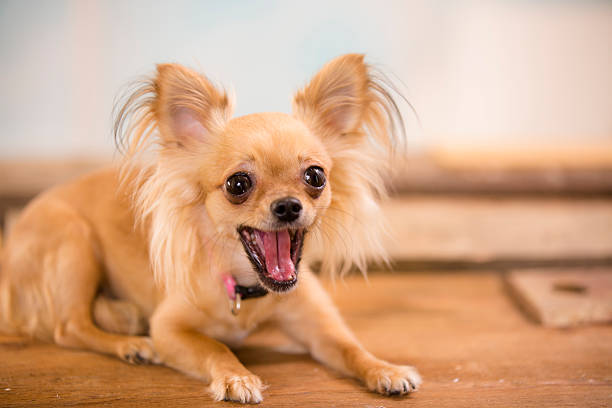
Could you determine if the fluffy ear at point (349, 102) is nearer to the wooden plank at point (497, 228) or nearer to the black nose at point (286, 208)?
the black nose at point (286, 208)

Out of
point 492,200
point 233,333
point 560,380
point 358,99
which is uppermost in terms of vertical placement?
point 358,99

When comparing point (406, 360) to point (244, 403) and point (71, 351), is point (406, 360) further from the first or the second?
point (71, 351)

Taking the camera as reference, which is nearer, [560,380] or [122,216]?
[560,380]

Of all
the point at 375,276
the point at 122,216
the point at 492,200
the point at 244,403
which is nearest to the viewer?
the point at 244,403

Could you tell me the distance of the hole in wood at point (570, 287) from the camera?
258 cm

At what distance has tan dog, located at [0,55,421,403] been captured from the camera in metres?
1.64

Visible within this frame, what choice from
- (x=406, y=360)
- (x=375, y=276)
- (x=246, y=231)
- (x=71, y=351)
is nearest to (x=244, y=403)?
(x=246, y=231)

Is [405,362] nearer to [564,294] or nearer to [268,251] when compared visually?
[268,251]

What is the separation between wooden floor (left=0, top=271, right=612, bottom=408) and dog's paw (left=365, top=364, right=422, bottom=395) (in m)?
0.03

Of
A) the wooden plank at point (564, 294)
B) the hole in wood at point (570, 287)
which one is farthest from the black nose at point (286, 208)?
the hole in wood at point (570, 287)

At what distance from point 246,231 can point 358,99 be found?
61 centimetres

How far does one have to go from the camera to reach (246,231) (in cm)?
167

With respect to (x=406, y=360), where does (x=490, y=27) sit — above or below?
above

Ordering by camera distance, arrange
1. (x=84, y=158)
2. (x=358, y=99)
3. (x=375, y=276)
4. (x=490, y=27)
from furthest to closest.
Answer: (x=490, y=27)
(x=84, y=158)
(x=375, y=276)
(x=358, y=99)
